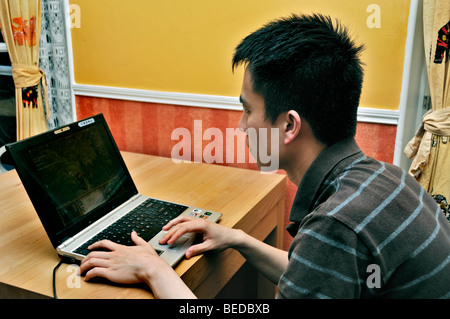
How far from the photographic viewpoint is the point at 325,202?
0.71 m

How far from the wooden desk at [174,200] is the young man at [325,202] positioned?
1.9 inches

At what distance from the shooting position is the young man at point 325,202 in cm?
65

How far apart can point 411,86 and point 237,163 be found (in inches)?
27.6

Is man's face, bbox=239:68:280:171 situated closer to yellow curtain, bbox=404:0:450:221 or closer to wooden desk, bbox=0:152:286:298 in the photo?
wooden desk, bbox=0:152:286:298

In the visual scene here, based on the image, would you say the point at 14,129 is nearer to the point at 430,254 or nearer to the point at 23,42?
the point at 23,42

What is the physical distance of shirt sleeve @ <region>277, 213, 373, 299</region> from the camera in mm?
634

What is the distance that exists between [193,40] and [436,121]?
0.91 metres

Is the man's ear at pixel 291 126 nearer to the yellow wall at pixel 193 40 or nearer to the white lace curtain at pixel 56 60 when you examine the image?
the yellow wall at pixel 193 40

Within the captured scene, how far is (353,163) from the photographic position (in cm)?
79

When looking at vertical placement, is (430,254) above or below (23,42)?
below

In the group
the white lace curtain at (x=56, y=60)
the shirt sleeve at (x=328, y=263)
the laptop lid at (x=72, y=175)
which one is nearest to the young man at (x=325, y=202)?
the shirt sleeve at (x=328, y=263)

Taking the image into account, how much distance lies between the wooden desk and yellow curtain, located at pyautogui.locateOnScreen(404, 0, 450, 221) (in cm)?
47

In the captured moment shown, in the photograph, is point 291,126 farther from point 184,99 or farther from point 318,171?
point 184,99
